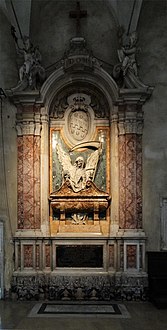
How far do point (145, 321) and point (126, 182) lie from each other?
9.76 feet

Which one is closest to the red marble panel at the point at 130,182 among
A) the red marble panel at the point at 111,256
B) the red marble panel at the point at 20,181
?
the red marble panel at the point at 111,256

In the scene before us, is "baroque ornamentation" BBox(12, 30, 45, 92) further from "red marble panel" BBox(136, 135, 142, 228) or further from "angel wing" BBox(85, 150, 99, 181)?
"red marble panel" BBox(136, 135, 142, 228)

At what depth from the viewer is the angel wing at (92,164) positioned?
9742 millimetres

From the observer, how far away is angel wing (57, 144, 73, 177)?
9.77 m

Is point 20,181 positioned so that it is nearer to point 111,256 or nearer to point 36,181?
point 36,181

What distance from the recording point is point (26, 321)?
7598 millimetres

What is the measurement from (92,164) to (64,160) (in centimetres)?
62

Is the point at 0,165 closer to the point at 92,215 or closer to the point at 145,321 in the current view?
the point at 92,215

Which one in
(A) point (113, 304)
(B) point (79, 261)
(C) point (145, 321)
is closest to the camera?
(C) point (145, 321)

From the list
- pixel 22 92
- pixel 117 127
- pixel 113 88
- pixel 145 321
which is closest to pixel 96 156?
pixel 117 127

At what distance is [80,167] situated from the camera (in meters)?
9.77

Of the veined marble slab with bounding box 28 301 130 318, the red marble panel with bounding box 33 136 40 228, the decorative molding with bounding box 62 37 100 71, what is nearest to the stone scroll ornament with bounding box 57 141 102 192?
the red marble panel with bounding box 33 136 40 228

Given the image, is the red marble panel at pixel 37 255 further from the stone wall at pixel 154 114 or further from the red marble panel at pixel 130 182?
the stone wall at pixel 154 114

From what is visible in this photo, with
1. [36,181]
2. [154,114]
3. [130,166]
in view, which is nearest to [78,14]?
[154,114]
